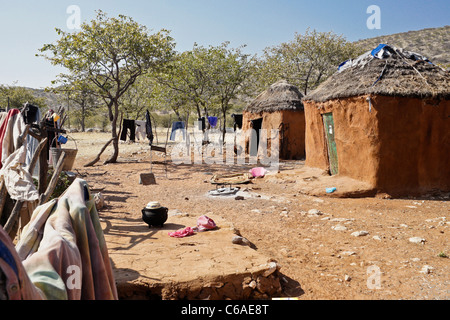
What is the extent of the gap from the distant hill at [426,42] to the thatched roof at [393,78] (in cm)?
3352

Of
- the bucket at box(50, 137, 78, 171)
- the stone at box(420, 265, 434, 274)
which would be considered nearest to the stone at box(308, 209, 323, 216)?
the stone at box(420, 265, 434, 274)

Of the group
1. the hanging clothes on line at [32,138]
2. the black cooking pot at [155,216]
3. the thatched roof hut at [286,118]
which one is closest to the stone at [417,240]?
the black cooking pot at [155,216]

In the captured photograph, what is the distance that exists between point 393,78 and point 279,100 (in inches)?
285

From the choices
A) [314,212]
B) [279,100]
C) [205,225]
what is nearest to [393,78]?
[314,212]

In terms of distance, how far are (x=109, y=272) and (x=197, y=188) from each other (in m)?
7.23

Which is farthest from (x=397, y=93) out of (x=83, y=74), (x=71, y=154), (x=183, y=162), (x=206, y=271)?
(x=83, y=74)

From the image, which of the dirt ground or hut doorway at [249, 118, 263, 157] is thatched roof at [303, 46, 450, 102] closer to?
the dirt ground

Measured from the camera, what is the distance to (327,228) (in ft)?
17.4

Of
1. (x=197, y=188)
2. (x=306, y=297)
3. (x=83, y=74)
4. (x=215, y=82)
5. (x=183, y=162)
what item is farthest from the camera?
(x=215, y=82)

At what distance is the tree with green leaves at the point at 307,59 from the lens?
19.4 meters

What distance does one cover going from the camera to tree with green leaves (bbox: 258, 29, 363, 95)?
1942 cm

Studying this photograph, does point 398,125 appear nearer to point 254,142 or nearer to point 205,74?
point 254,142

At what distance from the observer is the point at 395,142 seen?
7566 millimetres

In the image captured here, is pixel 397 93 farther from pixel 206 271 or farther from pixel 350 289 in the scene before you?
pixel 206 271
